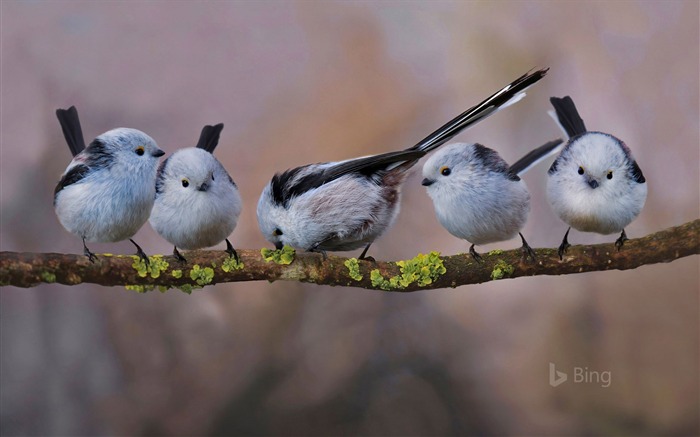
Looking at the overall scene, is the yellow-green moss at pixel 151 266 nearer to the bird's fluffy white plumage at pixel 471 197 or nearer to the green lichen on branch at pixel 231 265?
the green lichen on branch at pixel 231 265

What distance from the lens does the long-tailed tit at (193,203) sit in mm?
1274

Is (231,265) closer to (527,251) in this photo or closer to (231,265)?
(231,265)

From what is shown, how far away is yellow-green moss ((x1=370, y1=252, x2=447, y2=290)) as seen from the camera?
55.7 inches

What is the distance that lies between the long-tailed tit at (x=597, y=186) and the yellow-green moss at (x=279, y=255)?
50 centimetres

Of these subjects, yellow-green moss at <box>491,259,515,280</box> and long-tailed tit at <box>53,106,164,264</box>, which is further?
yellow-green moss at <box>491,259,515,280</box>

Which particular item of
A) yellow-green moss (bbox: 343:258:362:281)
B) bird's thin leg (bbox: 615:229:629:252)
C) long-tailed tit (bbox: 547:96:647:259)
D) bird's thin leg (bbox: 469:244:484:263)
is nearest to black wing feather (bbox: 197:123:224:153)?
yellow-green moss (bbox: 343:258:362:281)

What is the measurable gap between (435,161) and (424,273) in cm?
21

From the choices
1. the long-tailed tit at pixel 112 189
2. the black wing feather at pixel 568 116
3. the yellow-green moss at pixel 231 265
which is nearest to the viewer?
the long-tailed tit at pixel 112 189

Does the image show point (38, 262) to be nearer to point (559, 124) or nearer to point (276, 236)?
point (276, 236)

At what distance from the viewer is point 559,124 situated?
1.52m

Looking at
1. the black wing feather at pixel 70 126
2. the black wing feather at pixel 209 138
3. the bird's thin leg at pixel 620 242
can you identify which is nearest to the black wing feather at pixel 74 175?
the black wing feather at pixel 70 126

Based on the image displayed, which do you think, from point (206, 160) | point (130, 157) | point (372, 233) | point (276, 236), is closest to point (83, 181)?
point (130, 157)

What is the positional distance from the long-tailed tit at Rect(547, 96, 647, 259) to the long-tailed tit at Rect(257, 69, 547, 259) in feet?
0.64

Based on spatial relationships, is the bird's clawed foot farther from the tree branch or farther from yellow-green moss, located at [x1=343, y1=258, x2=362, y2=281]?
yellow-green moss, located at [x1=343, y1=258, x2=362, y2=281]
